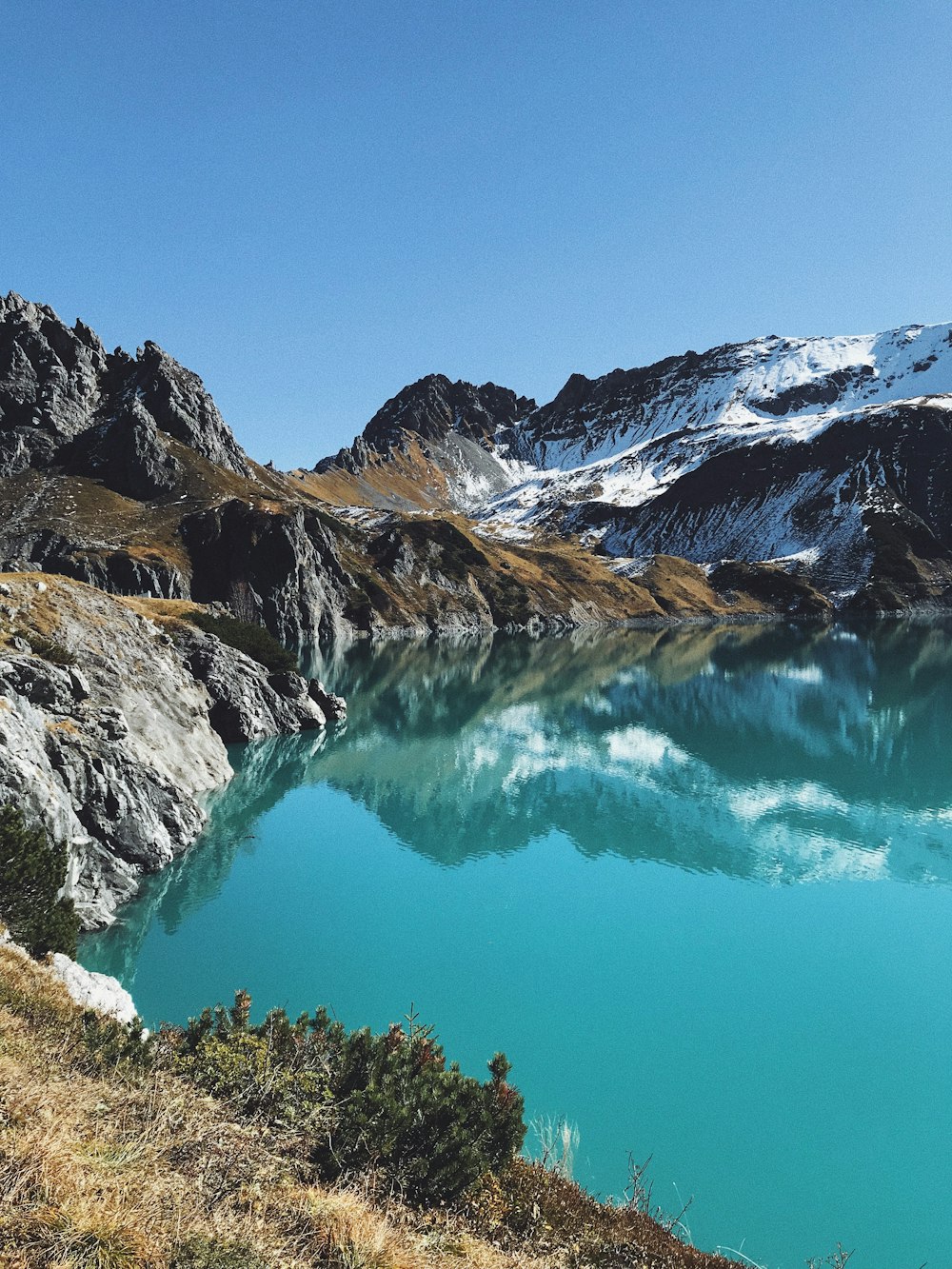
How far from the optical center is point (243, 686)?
196 ft

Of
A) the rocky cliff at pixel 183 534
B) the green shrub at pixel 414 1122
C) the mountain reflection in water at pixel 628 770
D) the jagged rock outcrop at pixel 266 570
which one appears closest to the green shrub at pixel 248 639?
the mountain reflection in water at pixel 628 770

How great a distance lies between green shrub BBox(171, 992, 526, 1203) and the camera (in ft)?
29.9

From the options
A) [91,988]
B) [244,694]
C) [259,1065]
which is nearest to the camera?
[259,1065]

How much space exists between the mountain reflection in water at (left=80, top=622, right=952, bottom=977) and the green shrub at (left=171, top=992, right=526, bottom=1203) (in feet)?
57.1

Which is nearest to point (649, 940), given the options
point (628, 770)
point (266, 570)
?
point (628, 770)

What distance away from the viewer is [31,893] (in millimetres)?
19281

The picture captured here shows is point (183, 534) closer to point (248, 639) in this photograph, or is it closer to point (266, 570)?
point (266, 570)

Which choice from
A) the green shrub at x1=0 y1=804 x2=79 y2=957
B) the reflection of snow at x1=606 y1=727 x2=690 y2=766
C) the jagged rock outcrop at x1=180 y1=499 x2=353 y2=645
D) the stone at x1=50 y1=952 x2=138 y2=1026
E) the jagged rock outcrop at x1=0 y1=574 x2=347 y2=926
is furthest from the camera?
the jagged rock outcrop at x1=180 y1=499 x2=353 y2=645

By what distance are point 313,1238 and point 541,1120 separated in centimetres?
1412

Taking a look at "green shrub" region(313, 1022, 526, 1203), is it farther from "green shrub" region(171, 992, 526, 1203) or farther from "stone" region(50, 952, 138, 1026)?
"stone" region(50, 952, 138, 1026)

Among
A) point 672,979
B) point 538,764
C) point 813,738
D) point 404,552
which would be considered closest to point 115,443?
point 404,552

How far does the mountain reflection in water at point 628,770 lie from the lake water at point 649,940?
12.5 inches

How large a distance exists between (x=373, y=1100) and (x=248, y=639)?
60.5 meters

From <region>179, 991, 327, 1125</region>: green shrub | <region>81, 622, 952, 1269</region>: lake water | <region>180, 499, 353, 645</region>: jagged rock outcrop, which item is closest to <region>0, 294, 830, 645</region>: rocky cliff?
<region>180, 499, 353, 645</region>: jagged rock outcrop
